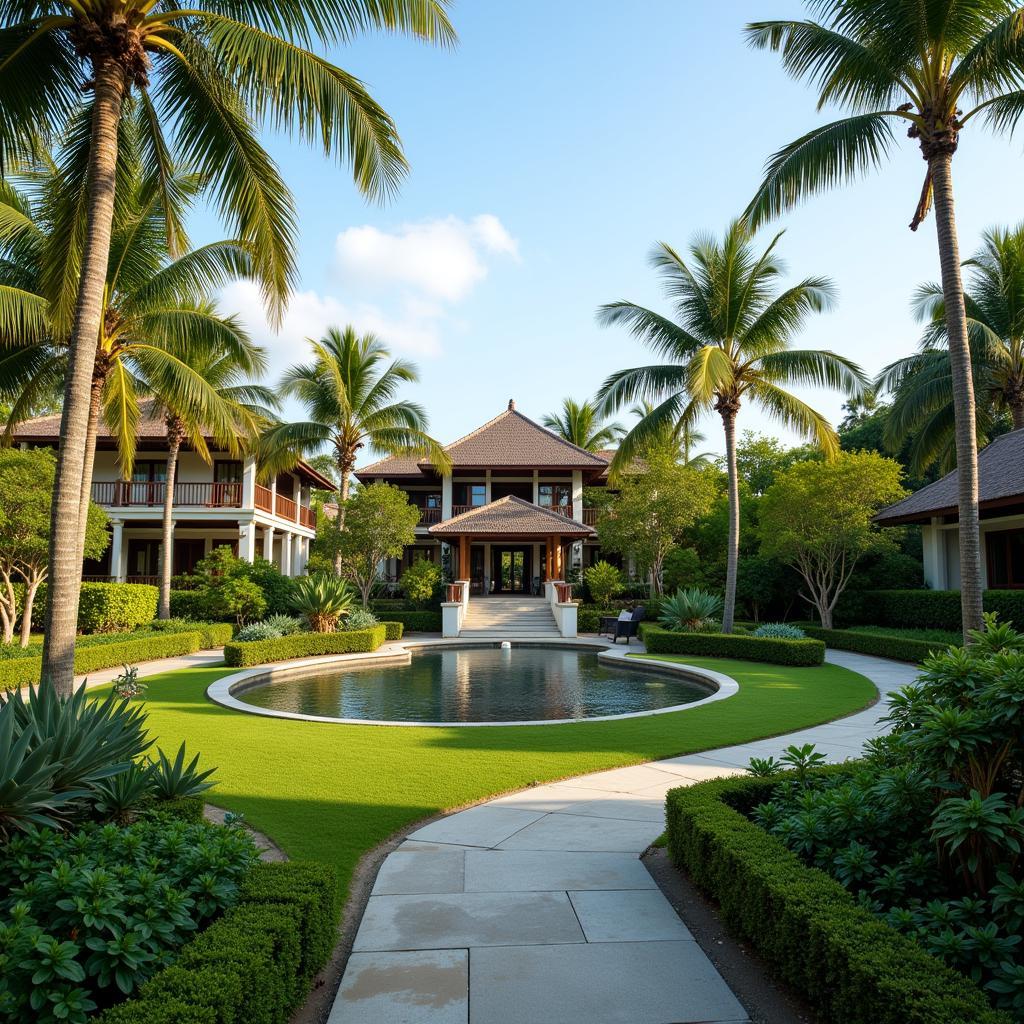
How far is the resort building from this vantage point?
1823 centimetres

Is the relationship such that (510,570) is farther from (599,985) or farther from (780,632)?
(599,985)

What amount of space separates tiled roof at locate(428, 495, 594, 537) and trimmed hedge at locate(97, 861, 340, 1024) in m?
23.4

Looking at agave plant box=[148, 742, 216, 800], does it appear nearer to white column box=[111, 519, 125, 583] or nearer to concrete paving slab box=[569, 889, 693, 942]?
concrete paving slab box=[569, 889, 693, 942]

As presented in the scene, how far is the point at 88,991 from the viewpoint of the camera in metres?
2.72

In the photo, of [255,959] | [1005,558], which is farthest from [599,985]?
[1005,558]

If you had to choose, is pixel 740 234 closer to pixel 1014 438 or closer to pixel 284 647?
pixel 1014 438

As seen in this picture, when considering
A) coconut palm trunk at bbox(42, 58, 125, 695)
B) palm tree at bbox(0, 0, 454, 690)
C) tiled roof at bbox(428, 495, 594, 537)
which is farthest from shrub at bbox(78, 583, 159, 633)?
coconut palm trunk at bbox(42, 58, 125, 695)

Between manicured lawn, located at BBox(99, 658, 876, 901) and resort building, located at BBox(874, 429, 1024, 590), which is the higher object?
resort building, located at BBox(874, 429, 1024, 590)

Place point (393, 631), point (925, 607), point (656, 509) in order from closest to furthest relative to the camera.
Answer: point (925, 607), point (393, 631), point (656, 509)

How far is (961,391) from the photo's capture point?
10211 mm

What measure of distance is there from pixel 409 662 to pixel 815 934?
1620cm

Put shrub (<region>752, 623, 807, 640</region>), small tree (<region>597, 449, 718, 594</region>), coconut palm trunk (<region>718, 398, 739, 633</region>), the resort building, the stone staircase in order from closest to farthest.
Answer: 1. shrub (<region>752, 623, 807, 640</region>)
2. the resort building
3. coconut palm trunk (<region>718, 398, 739, 633</region>)
4. the stone staircase
5. small tree (<region>597, 449, 718, 594</region>)

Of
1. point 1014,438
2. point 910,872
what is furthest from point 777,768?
point 1014,438

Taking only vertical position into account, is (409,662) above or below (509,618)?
below
